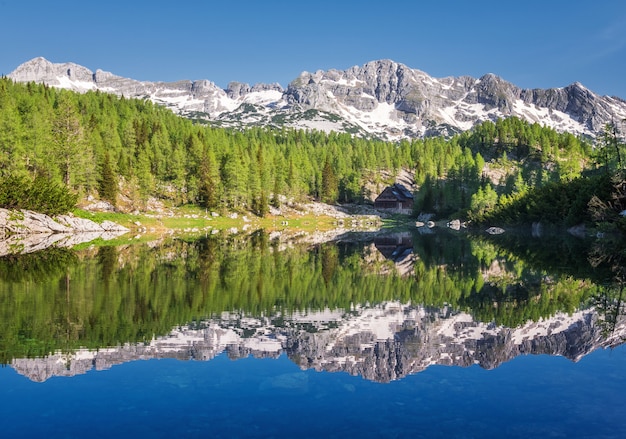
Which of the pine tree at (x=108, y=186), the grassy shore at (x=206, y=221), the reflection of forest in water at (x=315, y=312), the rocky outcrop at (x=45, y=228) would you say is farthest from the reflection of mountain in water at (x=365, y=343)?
the pine tree at (x=108, y=186)

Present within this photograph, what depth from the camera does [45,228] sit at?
66.3 meters

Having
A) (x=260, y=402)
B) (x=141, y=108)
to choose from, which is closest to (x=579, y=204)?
(x=260, y=402)

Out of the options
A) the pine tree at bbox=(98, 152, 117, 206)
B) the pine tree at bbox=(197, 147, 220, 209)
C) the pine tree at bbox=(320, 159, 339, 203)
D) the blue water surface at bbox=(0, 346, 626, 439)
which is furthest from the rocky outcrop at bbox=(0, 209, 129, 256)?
the pine tree at bbox=(320, 159, 339, 203)

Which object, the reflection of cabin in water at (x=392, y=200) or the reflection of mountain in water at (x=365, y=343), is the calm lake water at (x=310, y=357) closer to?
the reflection of mountain in water at (x=365, y=343)

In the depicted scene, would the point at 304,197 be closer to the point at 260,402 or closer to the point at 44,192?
the point at 44,192

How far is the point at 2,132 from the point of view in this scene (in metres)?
79.8

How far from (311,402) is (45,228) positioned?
67.0 metres

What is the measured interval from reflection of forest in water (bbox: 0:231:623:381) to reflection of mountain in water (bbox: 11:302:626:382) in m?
0.05

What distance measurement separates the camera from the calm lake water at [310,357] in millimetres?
9539

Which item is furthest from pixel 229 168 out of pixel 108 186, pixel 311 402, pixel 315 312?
pixel 311 402

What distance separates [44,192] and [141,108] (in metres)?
124

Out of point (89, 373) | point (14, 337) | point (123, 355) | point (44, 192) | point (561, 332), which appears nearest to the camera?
point (89, 373)

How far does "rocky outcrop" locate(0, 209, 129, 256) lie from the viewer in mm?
57125

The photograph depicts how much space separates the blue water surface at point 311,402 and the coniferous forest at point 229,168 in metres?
46.5
